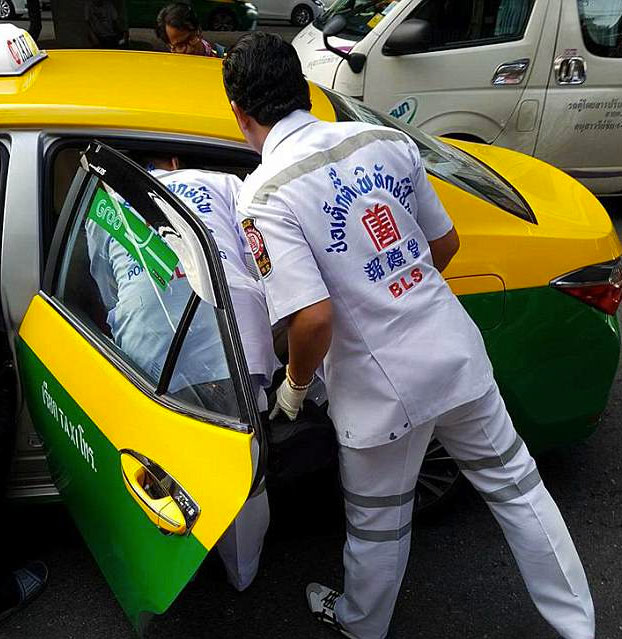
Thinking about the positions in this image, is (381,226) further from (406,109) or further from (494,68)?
(494,68)

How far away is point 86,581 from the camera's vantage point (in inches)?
98.1

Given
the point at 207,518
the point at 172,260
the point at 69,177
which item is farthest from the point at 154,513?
the point at 69,177

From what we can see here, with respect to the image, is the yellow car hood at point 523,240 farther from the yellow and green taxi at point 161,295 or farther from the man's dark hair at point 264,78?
the man's dark hair at point 264,78

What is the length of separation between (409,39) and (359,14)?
27.9 inches

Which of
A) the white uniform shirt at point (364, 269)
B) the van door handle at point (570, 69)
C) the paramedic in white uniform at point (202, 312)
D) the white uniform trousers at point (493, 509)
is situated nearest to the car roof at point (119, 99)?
the paramedic in white uniform at point (202, 312)

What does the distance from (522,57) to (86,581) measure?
3790mm

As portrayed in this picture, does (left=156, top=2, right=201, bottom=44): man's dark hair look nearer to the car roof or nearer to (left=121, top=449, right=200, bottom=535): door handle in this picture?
the car roof

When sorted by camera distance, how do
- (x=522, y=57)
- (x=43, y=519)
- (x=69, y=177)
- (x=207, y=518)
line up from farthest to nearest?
(x=522, y=57) → (x=43, y=519) → (x=69, y=177) → (x=207, y=518)

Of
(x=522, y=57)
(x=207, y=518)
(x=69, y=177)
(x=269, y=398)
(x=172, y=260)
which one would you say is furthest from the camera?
(x=522, y=57)

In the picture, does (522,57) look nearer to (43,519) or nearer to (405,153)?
(405,153)

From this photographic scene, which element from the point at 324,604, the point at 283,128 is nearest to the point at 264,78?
the point at 283,128

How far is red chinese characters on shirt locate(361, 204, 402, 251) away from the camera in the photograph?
1777mm

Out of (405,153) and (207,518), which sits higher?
(405,153)

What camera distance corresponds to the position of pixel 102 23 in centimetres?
809
